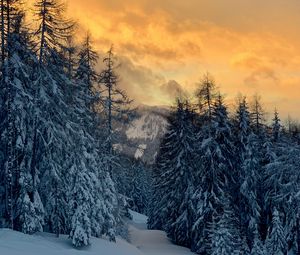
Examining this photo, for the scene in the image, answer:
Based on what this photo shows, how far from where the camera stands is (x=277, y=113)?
4484 cm

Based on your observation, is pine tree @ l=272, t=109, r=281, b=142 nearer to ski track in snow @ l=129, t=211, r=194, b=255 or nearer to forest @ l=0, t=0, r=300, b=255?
forest @ l=0, t=0, r=300, b=255

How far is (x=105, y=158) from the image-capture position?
33.2m

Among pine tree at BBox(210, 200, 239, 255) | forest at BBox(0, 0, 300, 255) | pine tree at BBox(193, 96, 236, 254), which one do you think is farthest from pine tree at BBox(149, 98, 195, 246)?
pine tree at BBox(210, 200, 239, 255)

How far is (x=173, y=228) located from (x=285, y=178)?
1177 centimetres

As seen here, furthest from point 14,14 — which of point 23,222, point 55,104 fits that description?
point 23,222

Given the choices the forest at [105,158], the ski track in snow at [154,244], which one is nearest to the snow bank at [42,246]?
the forest at [105,158]

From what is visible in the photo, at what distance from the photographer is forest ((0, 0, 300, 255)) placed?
77.2 feet

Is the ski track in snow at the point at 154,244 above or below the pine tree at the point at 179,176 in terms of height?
below

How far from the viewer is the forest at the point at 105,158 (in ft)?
77.2

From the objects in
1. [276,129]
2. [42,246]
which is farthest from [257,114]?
[42,246]

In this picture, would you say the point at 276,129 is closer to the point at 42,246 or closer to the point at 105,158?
the point at 105,158

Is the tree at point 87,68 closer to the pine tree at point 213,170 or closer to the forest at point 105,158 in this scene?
the forest at point 105,158

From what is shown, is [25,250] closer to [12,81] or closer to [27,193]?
[27,193]

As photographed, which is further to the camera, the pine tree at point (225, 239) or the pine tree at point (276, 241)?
the pine tree at point (276, 241)
